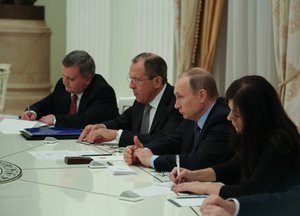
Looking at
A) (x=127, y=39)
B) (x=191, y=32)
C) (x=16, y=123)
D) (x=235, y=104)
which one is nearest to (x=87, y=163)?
(x=235, y=104)

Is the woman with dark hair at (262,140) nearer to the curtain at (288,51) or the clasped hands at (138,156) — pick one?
the clasped hands at (138,156)

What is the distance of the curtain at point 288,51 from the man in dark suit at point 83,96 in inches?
56.7

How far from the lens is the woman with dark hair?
111 inches

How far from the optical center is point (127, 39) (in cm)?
A: 725

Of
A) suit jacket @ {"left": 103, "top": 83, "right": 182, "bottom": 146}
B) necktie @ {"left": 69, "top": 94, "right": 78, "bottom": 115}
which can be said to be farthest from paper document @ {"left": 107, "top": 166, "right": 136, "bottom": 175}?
necktie @ {"left": 69, "top": 94, "right": 78, "bottom": 115}

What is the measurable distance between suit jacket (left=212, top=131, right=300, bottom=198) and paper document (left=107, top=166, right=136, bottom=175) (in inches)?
28.7

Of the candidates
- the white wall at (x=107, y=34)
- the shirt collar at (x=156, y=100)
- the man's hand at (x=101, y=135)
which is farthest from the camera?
the white wall at (x=107, y=34)

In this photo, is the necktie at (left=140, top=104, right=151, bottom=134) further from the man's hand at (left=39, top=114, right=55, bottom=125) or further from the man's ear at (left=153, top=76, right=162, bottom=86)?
the man's hand at (left=39, top=114, right=55, bottom=125)

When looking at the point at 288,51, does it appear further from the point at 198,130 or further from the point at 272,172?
the point at 272,172

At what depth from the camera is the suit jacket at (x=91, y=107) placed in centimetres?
537

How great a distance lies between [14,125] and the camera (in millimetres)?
5281

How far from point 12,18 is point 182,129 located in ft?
19.6

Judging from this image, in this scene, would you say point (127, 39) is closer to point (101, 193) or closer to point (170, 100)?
point (170, 100)

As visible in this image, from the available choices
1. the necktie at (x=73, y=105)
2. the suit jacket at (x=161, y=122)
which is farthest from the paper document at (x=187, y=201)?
the necktie at (x=73, y=105)
